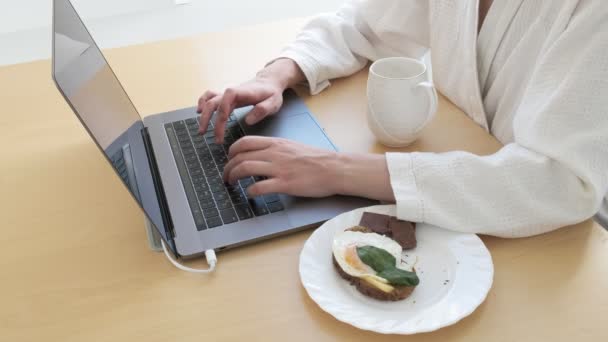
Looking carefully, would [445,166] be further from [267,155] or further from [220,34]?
[220,34]

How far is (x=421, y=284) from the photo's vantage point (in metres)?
0.71

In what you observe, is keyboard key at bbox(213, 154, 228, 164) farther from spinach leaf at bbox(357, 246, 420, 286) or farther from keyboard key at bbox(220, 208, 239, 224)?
spinach leaf at bbox(357, 246, 420, 286)

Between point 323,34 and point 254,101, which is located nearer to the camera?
point 254,101

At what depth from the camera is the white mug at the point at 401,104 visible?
0.91 m

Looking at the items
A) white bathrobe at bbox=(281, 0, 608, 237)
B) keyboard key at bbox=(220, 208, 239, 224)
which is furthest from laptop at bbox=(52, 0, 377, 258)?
white bathrobe at bbox=(281, 0, 608, 237)

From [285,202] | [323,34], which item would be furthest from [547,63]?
[323,34]

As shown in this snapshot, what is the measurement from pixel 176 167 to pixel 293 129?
0.21 metres

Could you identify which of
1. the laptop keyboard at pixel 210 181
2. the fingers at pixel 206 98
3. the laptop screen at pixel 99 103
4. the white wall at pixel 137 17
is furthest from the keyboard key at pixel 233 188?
the white wall at pixel 137 17

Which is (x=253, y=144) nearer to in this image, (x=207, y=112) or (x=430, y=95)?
(x=207, y=112)

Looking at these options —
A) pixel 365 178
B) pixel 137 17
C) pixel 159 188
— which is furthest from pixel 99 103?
pixel 137 17

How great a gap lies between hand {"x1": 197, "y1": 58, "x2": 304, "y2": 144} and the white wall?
77.4 inches

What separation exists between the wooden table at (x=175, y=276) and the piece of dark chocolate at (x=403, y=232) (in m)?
0.11

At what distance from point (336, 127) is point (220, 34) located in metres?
0.51

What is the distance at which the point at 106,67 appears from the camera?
0.94 meters
